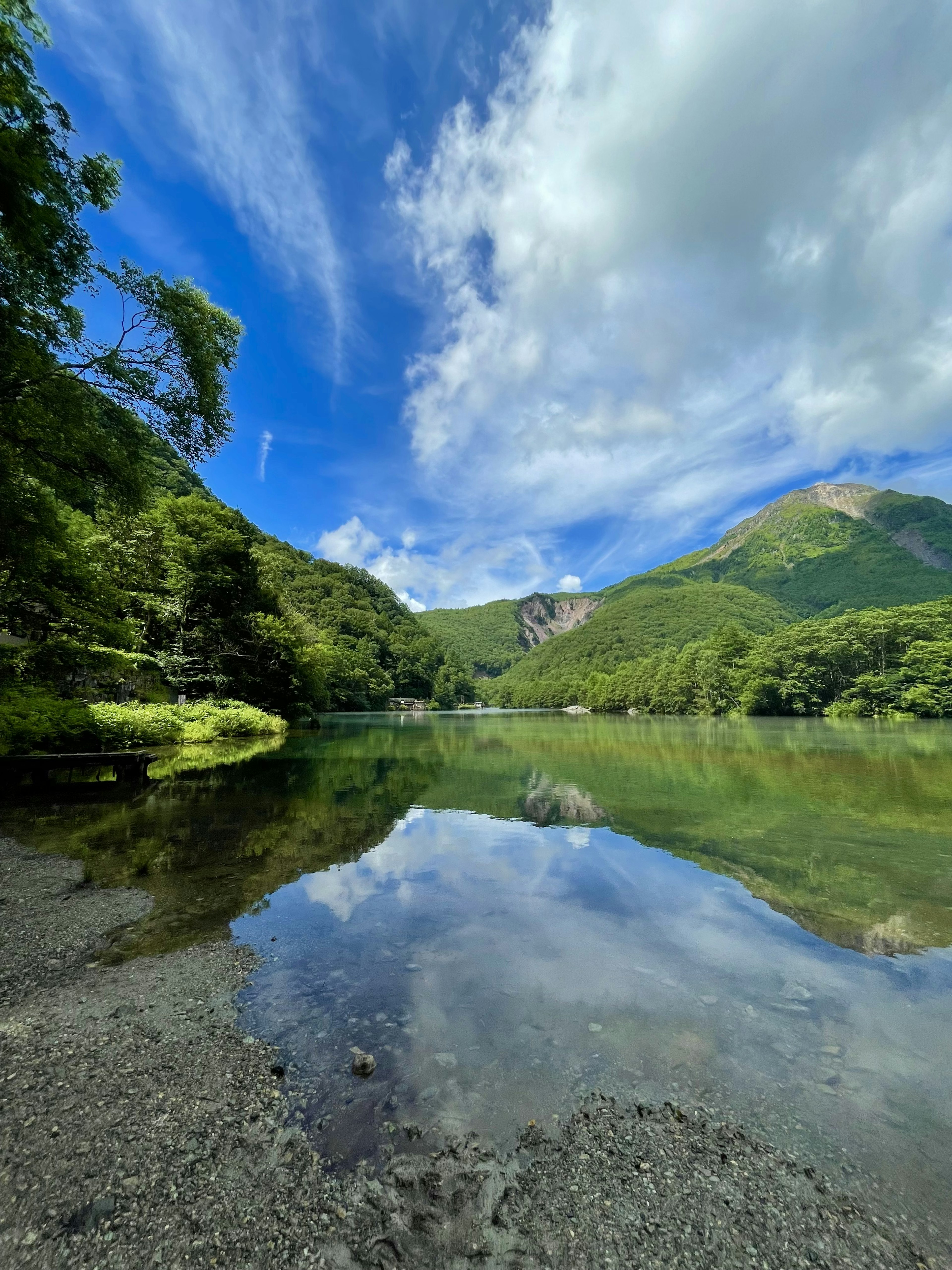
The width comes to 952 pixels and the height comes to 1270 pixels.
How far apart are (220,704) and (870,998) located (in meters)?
36.6

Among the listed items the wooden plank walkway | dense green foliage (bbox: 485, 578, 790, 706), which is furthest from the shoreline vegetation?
the wooden plank walkway

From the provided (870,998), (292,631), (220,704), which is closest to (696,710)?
(292,631)

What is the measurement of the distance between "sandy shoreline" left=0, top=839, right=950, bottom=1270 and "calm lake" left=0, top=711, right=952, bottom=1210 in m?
0.28

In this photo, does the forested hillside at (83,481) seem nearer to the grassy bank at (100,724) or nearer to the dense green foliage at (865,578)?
the grassy bank at (100,724)

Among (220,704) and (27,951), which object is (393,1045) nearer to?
(27,951)

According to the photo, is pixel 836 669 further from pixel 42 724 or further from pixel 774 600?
pixel 774 600

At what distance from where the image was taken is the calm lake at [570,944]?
3740 millimetres

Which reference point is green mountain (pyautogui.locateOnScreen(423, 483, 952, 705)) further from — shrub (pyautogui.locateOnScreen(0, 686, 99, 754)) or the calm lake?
shrub (pyautogui.locateOnScreen(0, 686, 99, 754))

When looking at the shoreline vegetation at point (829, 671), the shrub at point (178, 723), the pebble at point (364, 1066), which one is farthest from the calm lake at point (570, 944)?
the shoreline vegetation at point (829, 671)

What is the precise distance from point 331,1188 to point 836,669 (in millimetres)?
Answer: 88090

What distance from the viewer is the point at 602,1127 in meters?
3.46

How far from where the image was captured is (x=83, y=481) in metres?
12.8

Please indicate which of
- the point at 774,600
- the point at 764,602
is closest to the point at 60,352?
the point at 764,602

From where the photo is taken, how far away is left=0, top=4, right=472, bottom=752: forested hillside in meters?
10.3
